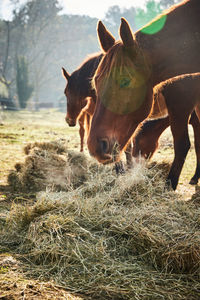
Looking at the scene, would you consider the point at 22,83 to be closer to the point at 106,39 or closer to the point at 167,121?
the point at 167,121

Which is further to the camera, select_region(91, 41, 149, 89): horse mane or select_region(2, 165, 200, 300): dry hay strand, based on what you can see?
select_region(91, 41, 149, 89): horse mane

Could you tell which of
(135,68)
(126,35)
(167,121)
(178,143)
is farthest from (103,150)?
(167,121)

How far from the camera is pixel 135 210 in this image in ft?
7.41

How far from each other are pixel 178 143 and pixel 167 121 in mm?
649

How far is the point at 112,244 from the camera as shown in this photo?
2.00 m

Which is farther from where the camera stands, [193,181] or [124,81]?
[193,181]

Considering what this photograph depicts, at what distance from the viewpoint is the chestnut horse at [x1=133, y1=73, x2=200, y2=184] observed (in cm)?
342

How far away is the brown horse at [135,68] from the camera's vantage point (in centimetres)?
224

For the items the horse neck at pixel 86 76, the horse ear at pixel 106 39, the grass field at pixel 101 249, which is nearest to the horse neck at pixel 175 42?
the horse ear at pixel 106 39

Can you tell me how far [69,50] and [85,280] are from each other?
57.7 meters

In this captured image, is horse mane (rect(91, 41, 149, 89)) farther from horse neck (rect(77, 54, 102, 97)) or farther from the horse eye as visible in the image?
horse neck (rect(77, 54, 102, 97))

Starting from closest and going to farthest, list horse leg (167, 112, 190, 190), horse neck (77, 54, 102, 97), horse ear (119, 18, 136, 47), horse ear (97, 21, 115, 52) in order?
horse ear (119, 18, 136, 47), horse ear (97, 21, 115, 52), horse leg (167, 112, 190, 190), horse neck (77, 54, 102, 97)

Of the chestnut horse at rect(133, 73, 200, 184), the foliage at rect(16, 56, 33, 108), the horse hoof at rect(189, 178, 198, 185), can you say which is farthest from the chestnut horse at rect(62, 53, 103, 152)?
the foliage at rect(16, 56, 33, 108)

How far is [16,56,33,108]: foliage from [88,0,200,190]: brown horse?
3099cm
